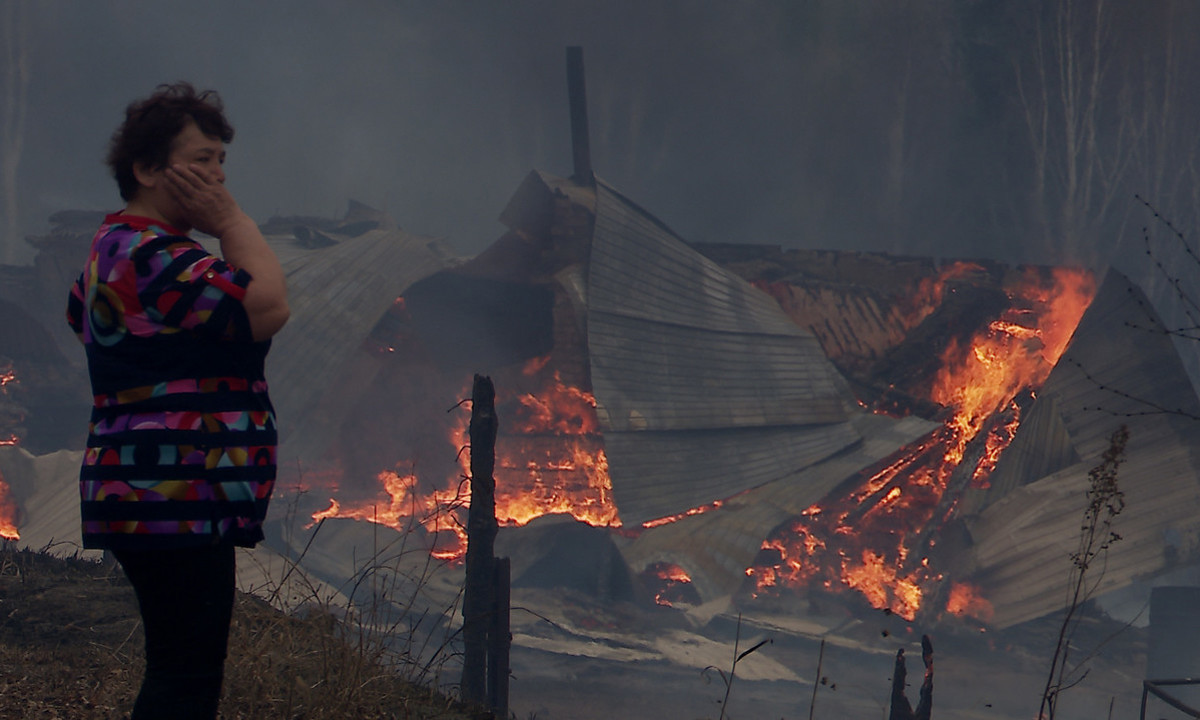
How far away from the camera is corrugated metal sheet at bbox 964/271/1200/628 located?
11742 mm

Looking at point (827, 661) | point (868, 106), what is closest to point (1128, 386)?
point (827, 661)

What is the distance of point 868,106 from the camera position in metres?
33.8

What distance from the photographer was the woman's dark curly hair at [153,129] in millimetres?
1773

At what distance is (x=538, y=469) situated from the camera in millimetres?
14711

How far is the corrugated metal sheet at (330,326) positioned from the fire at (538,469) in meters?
2.01

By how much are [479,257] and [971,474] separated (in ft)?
33.5

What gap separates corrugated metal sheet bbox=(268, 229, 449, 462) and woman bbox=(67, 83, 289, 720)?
12237mm

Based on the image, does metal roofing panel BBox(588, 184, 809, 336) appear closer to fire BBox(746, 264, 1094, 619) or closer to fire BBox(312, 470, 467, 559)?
fire BBox(746, 264, 1094, 619)

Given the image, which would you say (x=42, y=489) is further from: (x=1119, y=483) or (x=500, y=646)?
(x=1119, y=483)

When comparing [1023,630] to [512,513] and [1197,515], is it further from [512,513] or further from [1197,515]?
[512,513]

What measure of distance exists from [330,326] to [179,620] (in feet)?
43.4

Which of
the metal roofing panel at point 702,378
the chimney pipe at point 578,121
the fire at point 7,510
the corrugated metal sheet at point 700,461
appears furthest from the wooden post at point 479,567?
the fire at point 7,510

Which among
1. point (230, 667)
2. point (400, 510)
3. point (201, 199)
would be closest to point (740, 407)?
point (400, 510)

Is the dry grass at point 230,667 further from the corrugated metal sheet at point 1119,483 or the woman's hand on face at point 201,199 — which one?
the corrugated metal sheet at point 1119,483
